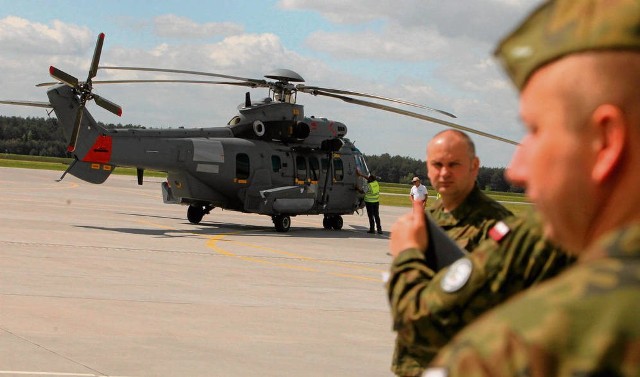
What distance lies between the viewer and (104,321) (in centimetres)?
1001

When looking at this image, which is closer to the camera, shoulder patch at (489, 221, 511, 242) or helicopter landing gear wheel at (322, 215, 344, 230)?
shoulder patch at (489, 221, 511, 242)

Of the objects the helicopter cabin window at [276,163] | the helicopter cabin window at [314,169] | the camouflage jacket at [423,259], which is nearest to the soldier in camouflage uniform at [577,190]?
the camouflage jacket at [423,259]

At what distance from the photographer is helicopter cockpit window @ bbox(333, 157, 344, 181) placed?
25781 millimetres

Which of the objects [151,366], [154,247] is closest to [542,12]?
[151,366]

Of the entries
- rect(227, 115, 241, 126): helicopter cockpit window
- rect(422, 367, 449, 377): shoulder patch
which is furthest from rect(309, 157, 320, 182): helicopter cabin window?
rect(422, 367, 449, 377): shoulder patch

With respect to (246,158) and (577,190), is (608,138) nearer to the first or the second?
(577,190)

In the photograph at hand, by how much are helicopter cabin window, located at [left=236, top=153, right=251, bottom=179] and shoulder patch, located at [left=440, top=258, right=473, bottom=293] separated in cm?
2127

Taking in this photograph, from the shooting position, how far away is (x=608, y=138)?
1.29 metres

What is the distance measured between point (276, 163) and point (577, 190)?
23.1 metres

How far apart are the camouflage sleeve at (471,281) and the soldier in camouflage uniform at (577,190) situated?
Answer: 1.05 m

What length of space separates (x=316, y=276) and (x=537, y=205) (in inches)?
549

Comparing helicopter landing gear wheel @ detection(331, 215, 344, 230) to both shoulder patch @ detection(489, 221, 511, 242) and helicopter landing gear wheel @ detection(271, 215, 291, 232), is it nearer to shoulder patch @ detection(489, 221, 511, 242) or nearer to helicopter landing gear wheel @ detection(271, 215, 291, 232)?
helicopter landing gear wheel @ detection(271, 215, 291, 232)

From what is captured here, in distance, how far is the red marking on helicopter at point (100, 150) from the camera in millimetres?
20953

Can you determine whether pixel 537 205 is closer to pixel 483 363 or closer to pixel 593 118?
pixel 593 118
